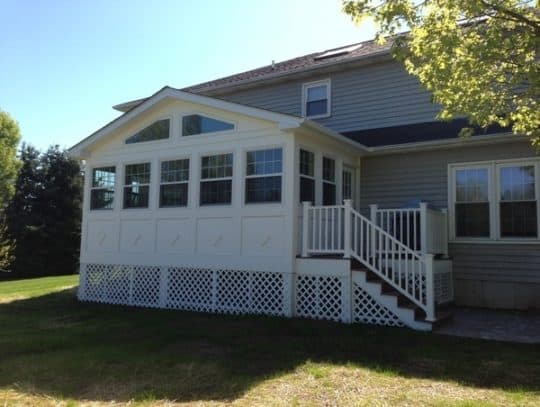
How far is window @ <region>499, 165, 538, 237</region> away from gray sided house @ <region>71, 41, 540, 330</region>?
28 millimetres

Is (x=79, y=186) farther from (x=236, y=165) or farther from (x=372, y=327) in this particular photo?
(x=372, y=327)

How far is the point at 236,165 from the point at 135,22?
4819 mm

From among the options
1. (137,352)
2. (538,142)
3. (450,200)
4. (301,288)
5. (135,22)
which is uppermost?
(135,22)

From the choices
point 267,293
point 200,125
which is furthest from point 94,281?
point 267,293

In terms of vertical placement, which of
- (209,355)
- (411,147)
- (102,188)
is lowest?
(209,355)

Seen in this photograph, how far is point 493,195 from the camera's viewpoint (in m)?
9.81

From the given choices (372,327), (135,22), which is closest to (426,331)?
(372,327)

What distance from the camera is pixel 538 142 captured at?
7.61 metres

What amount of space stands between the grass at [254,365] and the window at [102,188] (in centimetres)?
397

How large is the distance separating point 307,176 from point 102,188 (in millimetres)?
5622

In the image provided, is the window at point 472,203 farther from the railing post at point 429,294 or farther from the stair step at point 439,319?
the railing post at point 429,294

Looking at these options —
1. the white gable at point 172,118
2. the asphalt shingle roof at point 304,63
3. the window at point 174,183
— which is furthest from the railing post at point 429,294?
the asphalt shingle roof at point 304,63

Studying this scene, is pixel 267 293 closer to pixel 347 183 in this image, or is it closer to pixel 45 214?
pixel 347 183

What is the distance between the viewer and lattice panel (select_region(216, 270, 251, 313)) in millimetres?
9438
